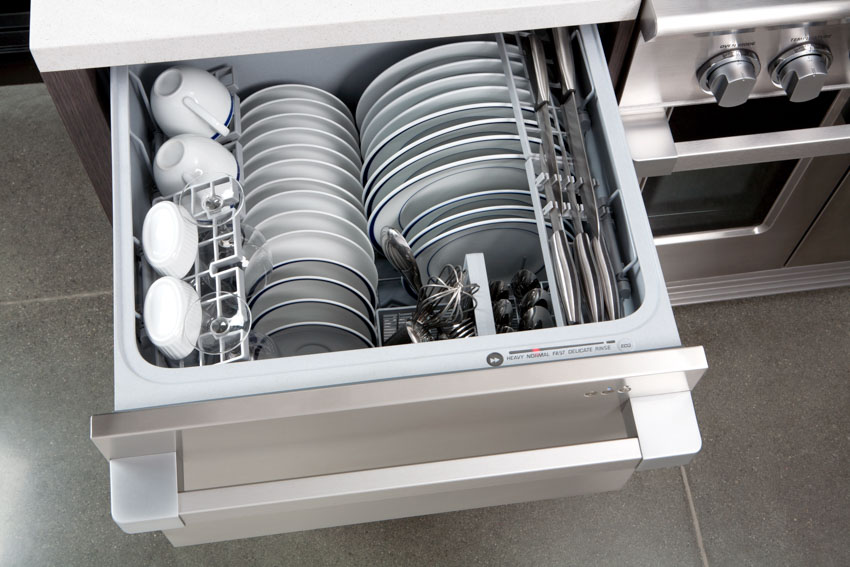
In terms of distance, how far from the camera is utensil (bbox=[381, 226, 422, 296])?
3.12 feet

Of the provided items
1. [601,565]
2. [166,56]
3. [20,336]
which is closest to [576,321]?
[166,56]

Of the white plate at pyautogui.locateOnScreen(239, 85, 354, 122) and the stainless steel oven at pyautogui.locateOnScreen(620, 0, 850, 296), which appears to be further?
the white plate at pyautogui.locateOnScreen(239, 85, 354, 122)

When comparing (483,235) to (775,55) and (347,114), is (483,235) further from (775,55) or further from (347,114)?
(775,55)

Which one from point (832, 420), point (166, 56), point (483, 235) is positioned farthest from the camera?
point (832, 420)

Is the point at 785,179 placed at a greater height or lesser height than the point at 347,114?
lesser

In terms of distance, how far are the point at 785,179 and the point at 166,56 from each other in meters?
0.86

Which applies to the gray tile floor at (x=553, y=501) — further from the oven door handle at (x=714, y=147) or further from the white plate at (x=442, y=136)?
the white plate at (x=442, y=136)

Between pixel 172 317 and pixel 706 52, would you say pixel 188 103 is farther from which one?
pixel 706 52

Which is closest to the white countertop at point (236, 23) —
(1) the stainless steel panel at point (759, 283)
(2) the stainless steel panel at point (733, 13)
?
(2) the stainless steel panel at point (733, 13)

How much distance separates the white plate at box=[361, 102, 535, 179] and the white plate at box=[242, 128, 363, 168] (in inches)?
2.1

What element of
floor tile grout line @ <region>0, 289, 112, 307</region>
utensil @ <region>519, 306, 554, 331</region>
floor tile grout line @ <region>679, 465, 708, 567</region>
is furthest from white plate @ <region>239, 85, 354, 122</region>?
floor tile grout line @ <region>679, 465, 708, 567</region>

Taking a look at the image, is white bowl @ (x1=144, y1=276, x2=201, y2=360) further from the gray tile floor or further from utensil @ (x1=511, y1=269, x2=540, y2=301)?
the gray tile floor

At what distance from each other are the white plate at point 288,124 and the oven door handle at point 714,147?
38cm

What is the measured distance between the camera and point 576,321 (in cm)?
78
